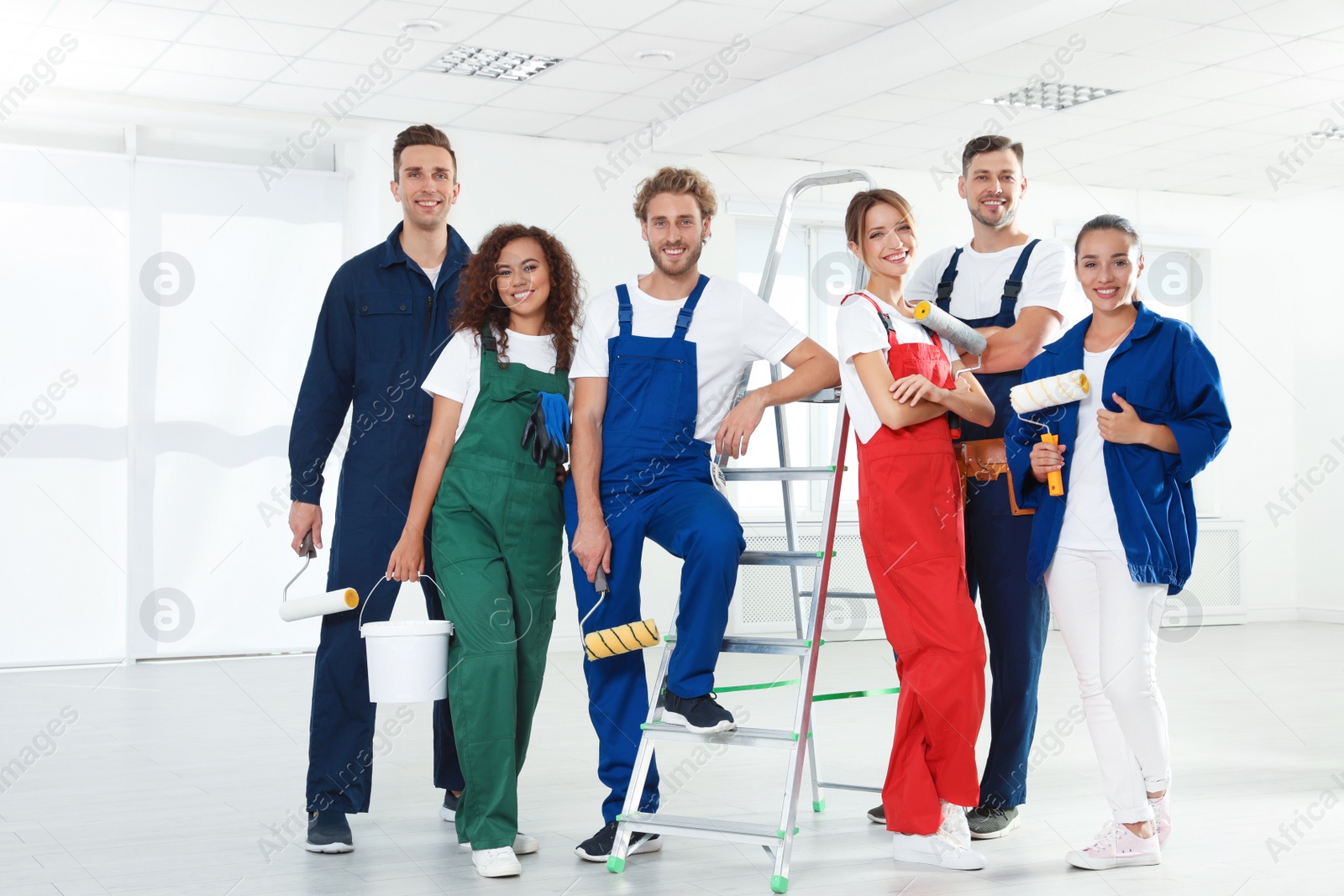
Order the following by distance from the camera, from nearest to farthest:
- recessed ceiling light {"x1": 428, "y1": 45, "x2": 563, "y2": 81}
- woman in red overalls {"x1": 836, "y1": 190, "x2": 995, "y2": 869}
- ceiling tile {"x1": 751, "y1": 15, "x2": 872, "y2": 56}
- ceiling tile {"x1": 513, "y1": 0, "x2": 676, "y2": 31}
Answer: woman in red overalls {"x1": 836, "y1": 190, "x2": 995, "y2": 869}, ceiling tile {"x1": 513, "y1": 0, "x2": 676, "y2": 31}, ceiling tile {"x1": 751, "y1": 15, "x2": 872, "y2": 56}, recessed ceiling light {"x1": 428, "y1": 45, "x2": 563, "y2": 81}

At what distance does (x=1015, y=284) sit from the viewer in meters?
3.41

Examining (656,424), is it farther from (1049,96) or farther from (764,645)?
(1049,96)

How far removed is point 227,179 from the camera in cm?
757

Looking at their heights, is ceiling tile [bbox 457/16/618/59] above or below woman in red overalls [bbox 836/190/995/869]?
above

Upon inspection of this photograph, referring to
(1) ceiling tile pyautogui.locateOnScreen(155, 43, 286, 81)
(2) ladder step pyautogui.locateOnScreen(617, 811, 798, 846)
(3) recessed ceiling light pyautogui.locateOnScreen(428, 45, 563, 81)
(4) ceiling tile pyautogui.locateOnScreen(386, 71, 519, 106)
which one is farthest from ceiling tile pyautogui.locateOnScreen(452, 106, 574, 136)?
(2) ladder step pyautogui.locateOnScreen(617, 811, 798, 846)

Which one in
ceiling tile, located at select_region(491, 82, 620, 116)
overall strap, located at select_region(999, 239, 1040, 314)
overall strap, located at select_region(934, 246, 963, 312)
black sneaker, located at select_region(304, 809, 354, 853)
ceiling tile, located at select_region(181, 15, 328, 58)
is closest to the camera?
black sneaker, located at select_region(304, 809, 354, 853)

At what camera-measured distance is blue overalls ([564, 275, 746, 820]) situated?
3084 mm

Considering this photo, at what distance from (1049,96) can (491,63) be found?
3040 millimetres

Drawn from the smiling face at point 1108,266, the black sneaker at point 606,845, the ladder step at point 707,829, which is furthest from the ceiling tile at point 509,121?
the ladder step at point 707,829

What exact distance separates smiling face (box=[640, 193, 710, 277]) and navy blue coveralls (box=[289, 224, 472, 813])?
1.96 feet

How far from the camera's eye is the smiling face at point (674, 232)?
3154 millimetres

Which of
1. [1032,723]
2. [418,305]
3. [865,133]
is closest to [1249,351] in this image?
[865,133]

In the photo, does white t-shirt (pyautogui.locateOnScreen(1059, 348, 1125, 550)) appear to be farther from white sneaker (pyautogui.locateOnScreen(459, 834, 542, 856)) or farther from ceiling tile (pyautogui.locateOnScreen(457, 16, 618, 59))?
ceiling tile (pyautogui.locateOnScreen(457, 16, 618, 59))

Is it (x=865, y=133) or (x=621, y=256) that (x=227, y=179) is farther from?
(x=865, y=133)
